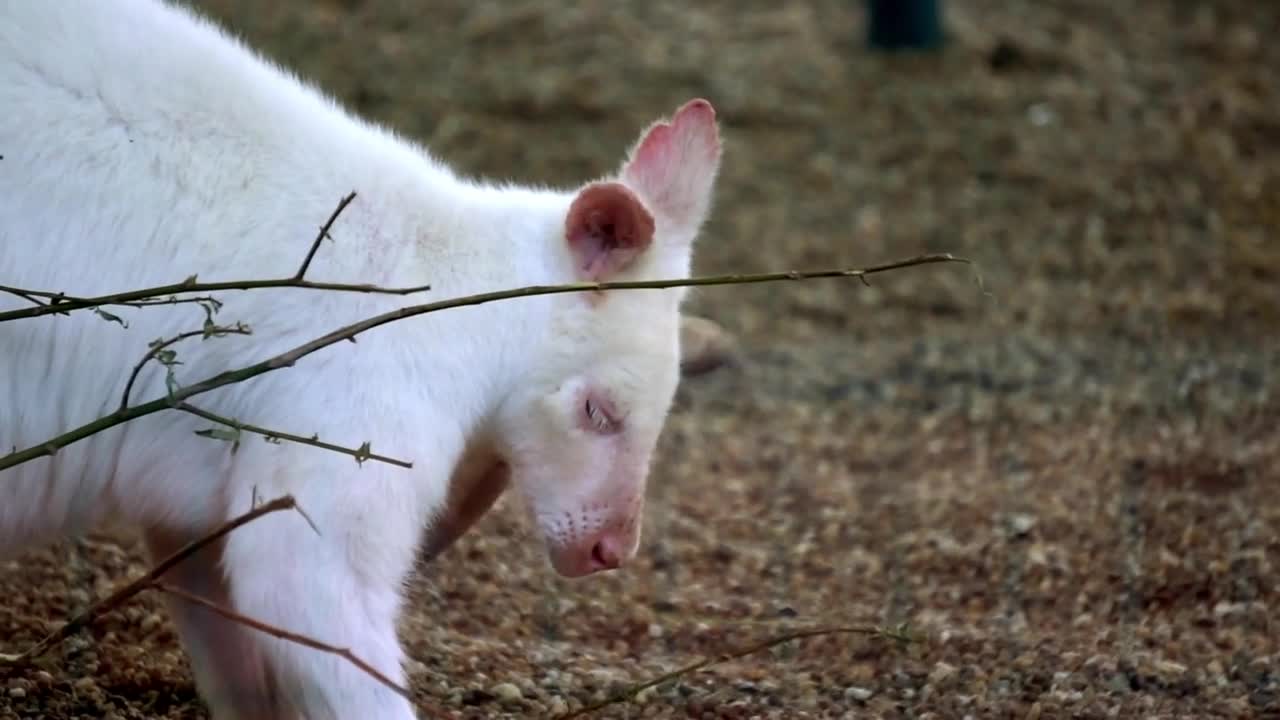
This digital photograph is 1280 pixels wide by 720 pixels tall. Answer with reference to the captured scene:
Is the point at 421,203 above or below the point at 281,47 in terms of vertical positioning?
above

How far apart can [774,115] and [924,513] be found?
3.72 m

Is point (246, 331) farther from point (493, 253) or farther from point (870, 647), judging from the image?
point (870, 647)

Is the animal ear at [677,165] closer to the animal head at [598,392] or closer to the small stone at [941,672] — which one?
the animal head at [598,392]

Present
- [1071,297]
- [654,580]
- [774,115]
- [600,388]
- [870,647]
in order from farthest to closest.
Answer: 1. [774,115]
2. [1071,297]
3. [654,580]
4. [870,647]
5. [600,388]

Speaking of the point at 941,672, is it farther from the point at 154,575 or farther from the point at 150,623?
the point at 154,575

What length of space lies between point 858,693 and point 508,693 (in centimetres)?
72

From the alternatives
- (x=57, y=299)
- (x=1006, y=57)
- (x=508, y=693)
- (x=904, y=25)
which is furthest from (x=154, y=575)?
(x=1006, y=57)

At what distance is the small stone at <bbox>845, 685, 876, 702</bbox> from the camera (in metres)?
3.52

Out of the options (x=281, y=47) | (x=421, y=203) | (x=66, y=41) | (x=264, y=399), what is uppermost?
(x=66, y=41)

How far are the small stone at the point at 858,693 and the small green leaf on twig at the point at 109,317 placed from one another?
163 centimetres

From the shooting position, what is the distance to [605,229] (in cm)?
302

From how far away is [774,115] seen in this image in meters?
8.32

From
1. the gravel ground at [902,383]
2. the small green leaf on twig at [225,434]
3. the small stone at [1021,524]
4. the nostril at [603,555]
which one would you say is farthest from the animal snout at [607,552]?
the small stone at [1021,524]

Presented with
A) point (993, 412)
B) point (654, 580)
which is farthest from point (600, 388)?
point (993, 412)
